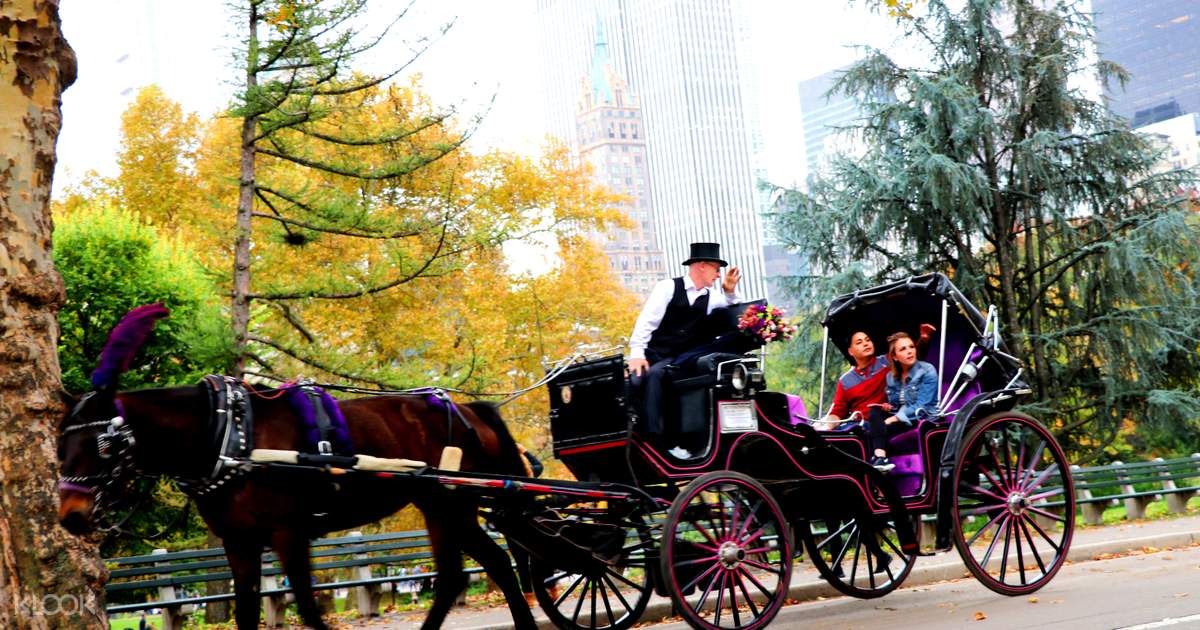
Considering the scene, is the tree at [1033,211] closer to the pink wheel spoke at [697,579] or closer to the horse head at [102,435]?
the pink wheel spoke at [697,579]

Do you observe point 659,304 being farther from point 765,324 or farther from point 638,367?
point 765,324

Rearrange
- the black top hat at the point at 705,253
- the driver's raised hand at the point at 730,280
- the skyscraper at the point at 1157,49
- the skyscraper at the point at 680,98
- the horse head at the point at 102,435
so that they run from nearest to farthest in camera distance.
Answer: the horse head at the point at 102,435, the driver's raised hand at the point at 730,280, the black top hat at the point at 705,253, the skyscraper at the point at 680,98, the skyscraper at the point at 1157,49

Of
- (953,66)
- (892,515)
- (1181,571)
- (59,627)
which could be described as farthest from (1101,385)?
(59,627)

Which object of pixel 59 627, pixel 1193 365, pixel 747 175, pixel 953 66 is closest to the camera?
pixel 59 627

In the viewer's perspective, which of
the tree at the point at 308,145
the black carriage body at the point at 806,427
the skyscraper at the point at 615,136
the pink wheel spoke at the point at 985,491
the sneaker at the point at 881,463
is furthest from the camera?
the skyscraper at the point at 615,136

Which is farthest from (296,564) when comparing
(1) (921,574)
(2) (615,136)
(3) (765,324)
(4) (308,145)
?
(2) (615,136)

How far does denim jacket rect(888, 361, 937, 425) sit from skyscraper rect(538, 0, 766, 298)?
415 ft

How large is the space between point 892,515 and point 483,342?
15936 millimetres

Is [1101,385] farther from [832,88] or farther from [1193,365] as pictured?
[832,88]

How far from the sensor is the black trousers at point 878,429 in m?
8.84

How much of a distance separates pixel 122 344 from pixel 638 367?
10.6 ft

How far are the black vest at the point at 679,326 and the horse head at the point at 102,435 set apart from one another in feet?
11.0

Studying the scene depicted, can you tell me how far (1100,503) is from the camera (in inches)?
663

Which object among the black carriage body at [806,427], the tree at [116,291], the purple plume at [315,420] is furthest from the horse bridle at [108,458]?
the tree at [116,291]
